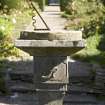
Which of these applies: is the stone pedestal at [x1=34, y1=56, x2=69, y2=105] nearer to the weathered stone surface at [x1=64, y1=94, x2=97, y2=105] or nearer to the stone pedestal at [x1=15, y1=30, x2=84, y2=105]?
the stone pedestal at [x1=15, y1=30, x2=84, y2=105]

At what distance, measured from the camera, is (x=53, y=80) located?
4.50 m

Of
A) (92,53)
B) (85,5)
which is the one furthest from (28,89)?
(85,5)

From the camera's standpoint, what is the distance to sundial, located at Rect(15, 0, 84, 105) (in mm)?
4301

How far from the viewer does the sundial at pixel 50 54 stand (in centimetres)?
430

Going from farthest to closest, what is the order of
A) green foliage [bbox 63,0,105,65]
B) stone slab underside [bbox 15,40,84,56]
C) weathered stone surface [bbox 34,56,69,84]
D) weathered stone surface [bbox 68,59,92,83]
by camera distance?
green foliage [bbox 63,0,105,65], weathered stone surface [bbox 68,59,92,83], weathered stone surface [bbox 34,56,69,84], stone slab underside [bbox 15,40,84,56]

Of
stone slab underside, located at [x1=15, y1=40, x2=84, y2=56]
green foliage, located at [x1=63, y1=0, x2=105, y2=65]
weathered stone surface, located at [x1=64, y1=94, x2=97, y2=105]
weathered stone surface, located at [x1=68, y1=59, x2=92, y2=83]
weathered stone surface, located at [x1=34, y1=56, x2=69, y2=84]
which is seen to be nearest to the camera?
stone slab underside, located at [x1=15, y1=40, x2=84, y2=56]

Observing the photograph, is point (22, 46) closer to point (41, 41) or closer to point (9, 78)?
point (41, 41)

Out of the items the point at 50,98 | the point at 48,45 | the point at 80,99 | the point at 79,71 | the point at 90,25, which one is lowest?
the point at 80,99

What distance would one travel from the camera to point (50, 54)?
4.45m

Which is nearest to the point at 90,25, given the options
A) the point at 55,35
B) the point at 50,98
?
the point at 50,98

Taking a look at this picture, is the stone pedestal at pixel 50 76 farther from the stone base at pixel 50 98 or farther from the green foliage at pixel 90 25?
the green foliage at pixel 90 25

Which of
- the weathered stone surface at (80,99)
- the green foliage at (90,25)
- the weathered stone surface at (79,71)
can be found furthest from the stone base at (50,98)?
the green foliage at (90,25)

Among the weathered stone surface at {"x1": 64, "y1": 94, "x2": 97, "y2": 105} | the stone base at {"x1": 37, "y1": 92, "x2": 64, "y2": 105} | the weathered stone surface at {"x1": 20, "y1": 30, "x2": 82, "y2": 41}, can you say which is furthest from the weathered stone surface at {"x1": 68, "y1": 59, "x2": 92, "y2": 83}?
the weathered stone surface at {"x1": 20, "y1": 30, "x2": 82, "y2": 41}

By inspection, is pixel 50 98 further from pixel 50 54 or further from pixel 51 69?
pixel 50 54
